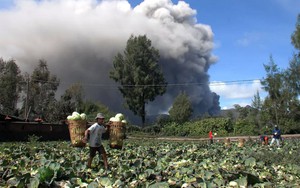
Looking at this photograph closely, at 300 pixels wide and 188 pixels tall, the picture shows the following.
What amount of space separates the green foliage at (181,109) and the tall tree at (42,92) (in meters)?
18.5

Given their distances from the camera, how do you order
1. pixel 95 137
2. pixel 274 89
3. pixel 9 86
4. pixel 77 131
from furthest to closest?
pixel 9 86 → pixel 274 89 → pixel 77 131 → pixel 95 137

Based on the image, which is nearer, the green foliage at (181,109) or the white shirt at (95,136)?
the white shirt at (95,136)

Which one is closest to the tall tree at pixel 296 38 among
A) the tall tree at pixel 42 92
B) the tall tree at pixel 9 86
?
the tall tree at pixel 42 92

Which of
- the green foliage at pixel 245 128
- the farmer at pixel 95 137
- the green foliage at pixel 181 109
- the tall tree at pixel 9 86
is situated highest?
the tall tree at pixel 9 86

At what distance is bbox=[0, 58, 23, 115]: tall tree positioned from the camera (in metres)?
57.5

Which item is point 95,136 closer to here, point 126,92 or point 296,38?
point 296,38

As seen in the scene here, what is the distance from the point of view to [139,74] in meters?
62.2

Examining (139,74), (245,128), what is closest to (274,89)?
(245,128)

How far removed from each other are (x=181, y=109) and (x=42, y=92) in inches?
864

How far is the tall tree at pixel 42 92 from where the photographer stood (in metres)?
57.6

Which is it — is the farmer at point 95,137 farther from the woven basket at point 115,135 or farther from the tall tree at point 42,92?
the tall tree at point 42,92

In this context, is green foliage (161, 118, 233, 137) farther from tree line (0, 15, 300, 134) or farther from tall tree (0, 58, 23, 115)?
tall tree (0, 58, 23, 115)

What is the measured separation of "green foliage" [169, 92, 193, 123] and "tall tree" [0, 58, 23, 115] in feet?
79.5

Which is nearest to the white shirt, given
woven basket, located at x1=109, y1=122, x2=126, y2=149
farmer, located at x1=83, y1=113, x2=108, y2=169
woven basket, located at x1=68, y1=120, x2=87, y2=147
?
farmer, located at x1=83, y1=113, x2=108, y2=169
